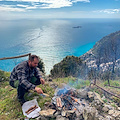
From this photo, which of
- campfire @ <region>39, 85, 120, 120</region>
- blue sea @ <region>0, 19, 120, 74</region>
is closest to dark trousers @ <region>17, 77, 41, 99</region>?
campfire @ <region>39, 85, 120, 120</region>

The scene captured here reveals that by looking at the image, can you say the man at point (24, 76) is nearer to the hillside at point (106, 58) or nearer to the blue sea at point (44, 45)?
the blue sea at point (44, 45)

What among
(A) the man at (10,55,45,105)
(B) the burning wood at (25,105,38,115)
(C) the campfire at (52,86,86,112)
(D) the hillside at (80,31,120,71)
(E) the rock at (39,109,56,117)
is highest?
(A) the man at (10,55,45,105)

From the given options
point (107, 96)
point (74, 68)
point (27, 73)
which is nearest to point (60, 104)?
point (27, 73)

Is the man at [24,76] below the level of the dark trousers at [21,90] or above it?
above

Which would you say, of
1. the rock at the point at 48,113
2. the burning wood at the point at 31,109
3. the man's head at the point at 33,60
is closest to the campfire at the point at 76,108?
the rock at the point at 48,113

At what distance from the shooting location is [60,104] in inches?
137

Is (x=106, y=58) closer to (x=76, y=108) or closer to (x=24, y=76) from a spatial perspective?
(x=76, y=108)

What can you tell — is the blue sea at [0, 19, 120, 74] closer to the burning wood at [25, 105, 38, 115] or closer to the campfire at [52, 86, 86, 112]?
the burning wood at [25, 105, 38, 115]

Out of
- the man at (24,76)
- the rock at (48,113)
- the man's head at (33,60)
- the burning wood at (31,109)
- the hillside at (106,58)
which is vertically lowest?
the hillside at (106,58)

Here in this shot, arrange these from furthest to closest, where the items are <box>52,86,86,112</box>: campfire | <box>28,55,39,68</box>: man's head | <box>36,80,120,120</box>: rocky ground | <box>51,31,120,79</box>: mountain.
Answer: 1. <box>51,31,120,79</box>: mountain
2. <box>52,86,86,112</box>: campfire
3. <box>28,55,39,68</box>: man's head
4. <box>36,80,120,120</box>: rocky ground

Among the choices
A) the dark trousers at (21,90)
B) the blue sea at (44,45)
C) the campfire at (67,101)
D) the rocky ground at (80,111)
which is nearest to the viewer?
the rocky ground at (80,111)

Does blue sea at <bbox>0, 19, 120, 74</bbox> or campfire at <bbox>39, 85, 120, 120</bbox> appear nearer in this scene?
campfire at <bbox>39, 85, 120, 120</bbox>

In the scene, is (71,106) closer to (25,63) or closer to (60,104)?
(60,104)

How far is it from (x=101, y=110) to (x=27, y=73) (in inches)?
111
